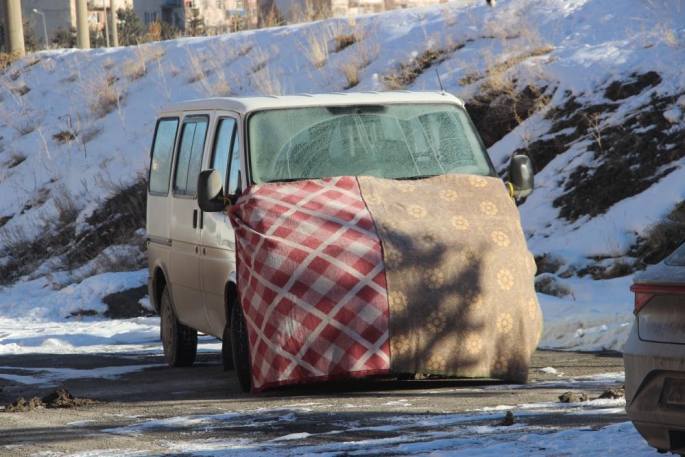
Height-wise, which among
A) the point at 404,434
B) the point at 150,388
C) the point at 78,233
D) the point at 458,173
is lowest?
the point at 78,233

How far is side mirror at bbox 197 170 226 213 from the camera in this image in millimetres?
8805

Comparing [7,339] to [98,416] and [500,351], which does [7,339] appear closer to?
[98,416]

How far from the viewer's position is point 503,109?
1833cm

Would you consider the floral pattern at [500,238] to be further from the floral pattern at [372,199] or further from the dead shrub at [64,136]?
the dead shrub at [64,136]

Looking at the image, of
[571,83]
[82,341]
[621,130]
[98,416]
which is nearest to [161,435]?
[98,416]

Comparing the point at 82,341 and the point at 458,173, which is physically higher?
the point at 458,173

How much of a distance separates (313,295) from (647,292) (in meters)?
2.96

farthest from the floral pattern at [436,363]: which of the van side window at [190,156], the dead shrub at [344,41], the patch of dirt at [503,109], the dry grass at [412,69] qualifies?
the dead shrub at [344,41]

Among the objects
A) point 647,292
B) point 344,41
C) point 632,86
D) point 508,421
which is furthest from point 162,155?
point 344,41

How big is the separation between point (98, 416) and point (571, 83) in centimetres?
1137

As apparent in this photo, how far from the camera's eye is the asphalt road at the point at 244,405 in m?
7.02

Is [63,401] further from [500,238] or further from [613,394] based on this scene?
[613,394]

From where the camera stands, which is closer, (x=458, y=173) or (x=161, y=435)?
(x=161, y=435)

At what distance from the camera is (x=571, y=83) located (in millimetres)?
17938
